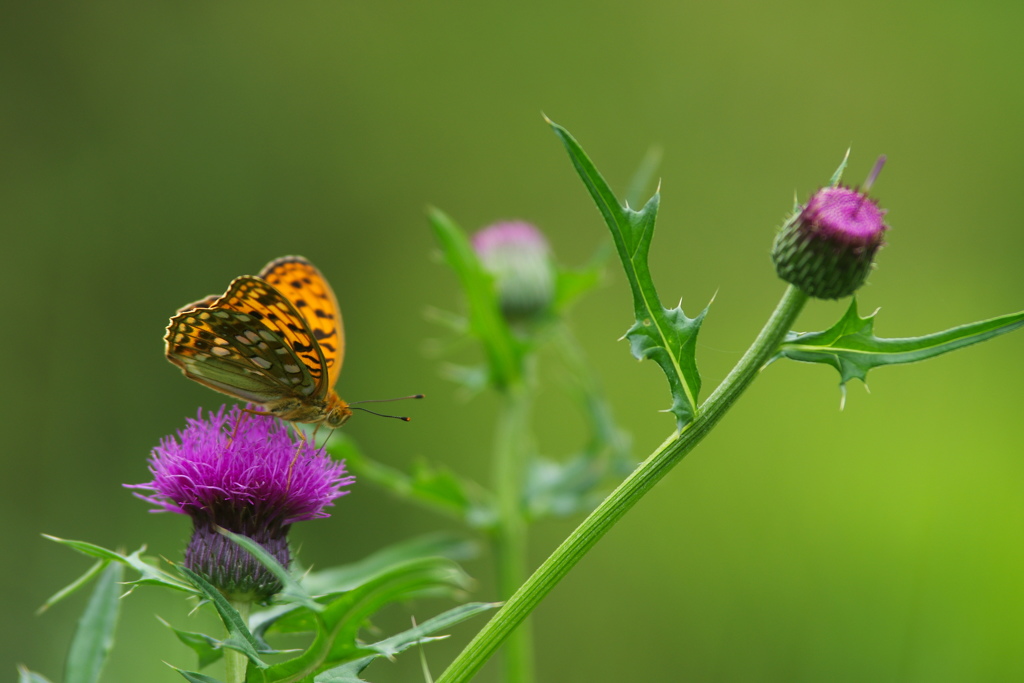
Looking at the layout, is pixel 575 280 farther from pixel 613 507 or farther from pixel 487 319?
pixel 613 507

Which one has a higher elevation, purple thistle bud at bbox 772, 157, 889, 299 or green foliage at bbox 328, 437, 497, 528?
purple thistle bud at bbox 772, 157, 889, 299

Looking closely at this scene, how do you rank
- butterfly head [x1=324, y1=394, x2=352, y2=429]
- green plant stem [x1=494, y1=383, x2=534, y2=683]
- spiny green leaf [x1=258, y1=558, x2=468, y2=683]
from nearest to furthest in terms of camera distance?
spiny green leaf [x1=258, y1=558, x2=468, y2=683] → butterfly head [x1=324, y1=394, x2=352, y2=429] → green plant stem [x1=494, y1=383, x2=534, y2=683]

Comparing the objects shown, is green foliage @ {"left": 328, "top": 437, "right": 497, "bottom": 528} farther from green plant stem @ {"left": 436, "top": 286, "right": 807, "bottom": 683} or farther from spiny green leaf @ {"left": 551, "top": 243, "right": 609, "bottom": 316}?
green plant stem @ {"left": 436, "top": 286, "right": 807, "bottom": 683}

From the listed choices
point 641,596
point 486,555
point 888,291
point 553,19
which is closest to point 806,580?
point 641,596

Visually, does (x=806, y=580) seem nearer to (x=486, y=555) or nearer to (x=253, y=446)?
(x=486, y=555)

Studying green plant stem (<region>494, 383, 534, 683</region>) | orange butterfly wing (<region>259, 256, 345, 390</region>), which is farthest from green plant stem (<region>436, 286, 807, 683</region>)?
green plant stem (<region>494, 383, 534, 683</region>)

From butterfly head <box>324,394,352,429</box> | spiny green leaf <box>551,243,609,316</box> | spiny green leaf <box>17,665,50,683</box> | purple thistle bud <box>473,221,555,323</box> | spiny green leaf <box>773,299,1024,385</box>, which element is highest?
purple thistle bud <box>473,221,555,323</box>

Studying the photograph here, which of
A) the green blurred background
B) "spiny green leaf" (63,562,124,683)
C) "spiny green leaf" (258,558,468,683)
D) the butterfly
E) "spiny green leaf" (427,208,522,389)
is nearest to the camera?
"spiny green leaf" (258,558,468,683)

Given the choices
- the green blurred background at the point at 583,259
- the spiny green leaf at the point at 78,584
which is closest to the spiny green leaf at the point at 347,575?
the spiny green leaf at the point at 78,584
